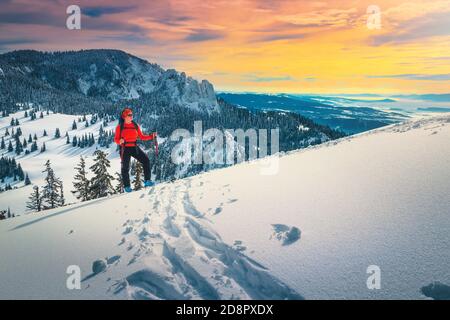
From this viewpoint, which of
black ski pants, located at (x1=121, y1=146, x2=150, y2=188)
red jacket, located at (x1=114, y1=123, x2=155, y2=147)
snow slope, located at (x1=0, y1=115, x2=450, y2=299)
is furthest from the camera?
black ski pants, located at (x1=121, y1=146, x2=150, y2=188)

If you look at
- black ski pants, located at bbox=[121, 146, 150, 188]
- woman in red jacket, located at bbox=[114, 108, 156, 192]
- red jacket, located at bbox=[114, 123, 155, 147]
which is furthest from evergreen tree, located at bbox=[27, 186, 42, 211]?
red jacket, located at bbox=[114, 123, 155, 147]

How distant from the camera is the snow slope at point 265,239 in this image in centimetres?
495

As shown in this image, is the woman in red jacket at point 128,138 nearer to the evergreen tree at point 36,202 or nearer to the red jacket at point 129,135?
the red jacket at point 129,135

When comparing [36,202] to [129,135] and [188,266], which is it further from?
[188,266]

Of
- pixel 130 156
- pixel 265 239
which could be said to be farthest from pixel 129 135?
pixel 265 239

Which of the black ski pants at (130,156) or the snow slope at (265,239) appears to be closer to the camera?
the snow slope at (265,239)

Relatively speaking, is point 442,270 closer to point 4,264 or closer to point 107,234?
point 107,234

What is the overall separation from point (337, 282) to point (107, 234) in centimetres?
551

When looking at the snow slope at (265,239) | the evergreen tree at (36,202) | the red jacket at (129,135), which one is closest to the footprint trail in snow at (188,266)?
the snow slope at (265,239)

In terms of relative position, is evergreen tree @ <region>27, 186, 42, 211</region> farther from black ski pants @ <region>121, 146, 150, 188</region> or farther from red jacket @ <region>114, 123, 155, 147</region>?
red jacket @ <region>114, 123, 155, 147</region>

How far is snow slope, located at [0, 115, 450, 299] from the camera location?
16.3 ft
